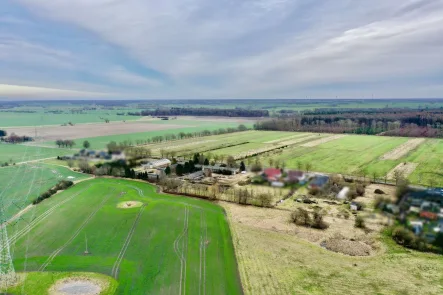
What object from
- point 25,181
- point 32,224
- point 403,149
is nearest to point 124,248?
point 32,224

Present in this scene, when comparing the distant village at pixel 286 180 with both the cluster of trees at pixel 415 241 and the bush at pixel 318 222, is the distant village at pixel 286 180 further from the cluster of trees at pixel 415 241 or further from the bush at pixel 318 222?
the bush at pixel 318 222

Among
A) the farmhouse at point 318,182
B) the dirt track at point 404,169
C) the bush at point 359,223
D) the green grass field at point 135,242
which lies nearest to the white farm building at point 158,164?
the green grass field at point 135,242

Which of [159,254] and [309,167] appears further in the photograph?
[309,167]

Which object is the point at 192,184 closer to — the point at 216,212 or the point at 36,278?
the point at 216,212

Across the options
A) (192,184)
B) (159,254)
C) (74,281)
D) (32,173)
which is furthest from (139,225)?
(32,173)

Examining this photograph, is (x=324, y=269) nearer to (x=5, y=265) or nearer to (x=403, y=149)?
(x=5, y=265)

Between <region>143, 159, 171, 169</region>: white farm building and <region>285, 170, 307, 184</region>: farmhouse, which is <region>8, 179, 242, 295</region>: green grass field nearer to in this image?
<region>285, 170, 307, 184</region>: farmhouse
